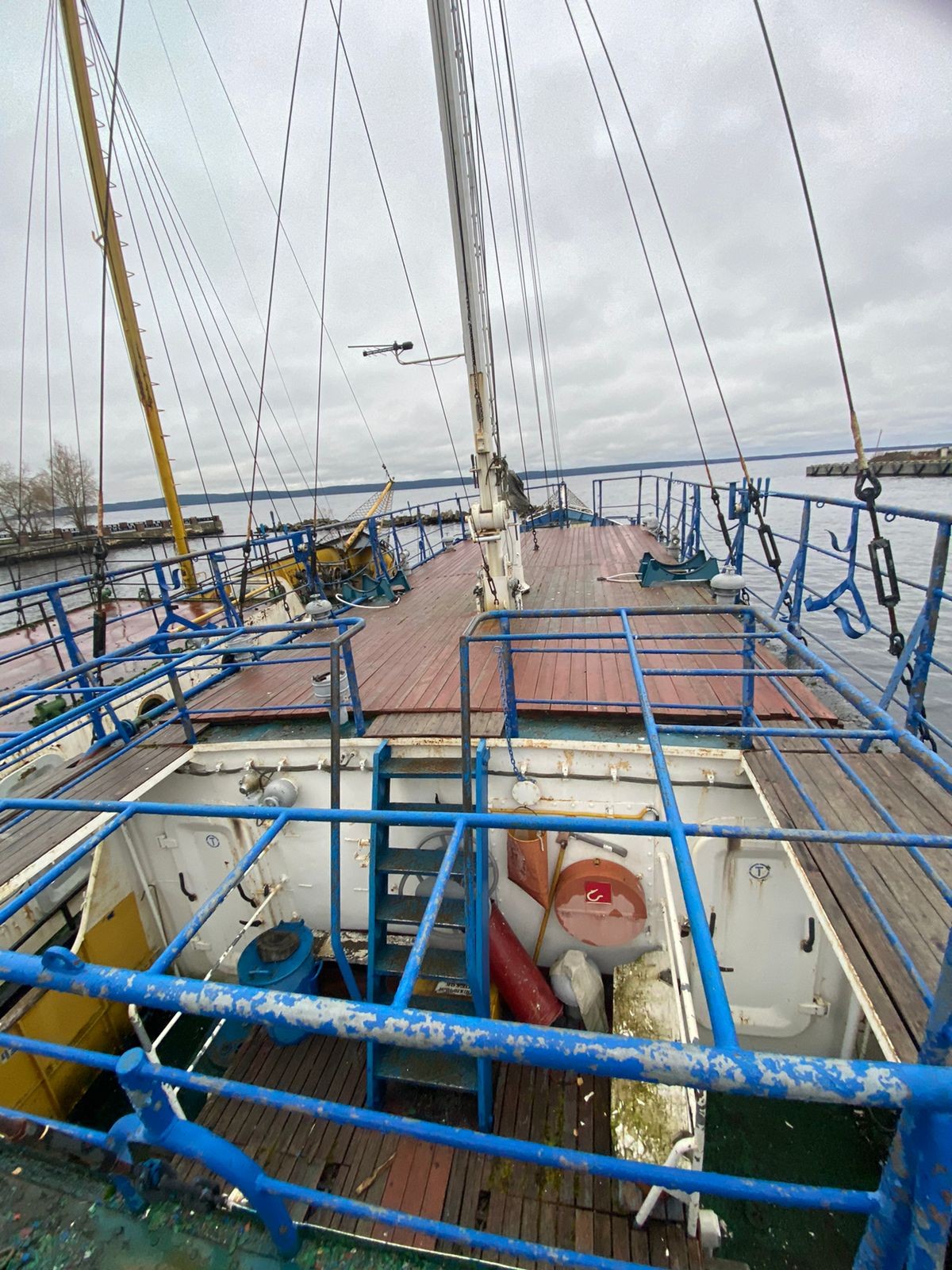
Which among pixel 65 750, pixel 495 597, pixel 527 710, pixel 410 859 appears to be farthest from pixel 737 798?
pixel 65 750

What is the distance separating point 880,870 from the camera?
3.01 meters

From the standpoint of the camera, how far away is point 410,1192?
349 cm

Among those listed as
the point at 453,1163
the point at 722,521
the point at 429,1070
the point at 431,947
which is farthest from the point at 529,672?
the point at 453,1163

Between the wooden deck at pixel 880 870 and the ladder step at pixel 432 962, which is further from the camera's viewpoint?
the ladder step at pixel 432 962

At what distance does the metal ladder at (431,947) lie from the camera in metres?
3.85

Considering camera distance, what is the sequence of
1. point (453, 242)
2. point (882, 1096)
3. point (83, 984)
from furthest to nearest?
point (453, 242), point (83, 984), point (882, 1096)

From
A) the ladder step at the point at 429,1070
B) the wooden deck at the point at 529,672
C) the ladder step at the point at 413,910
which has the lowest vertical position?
the ladder step at the point at 429,1070

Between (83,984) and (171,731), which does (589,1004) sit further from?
(171,731)

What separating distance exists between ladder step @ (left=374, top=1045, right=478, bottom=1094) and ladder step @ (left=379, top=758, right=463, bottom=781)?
74.3 inches

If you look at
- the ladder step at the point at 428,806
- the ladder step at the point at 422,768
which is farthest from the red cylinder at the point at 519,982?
the ladder step at the point at 422,768

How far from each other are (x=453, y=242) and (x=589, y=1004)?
783cm

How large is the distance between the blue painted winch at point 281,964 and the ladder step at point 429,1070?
0.91 m

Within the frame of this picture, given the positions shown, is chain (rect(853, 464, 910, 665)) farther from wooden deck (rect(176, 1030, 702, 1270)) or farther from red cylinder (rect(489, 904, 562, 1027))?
wooden deck (rect(176, 1030, 702, 1270))

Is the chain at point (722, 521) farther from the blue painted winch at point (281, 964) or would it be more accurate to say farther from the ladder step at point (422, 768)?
the blue painted winch at point (281, 964)
